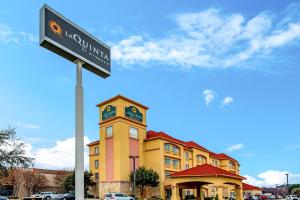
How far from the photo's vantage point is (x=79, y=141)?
1583 centimetres

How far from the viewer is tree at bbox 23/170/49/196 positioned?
285 feet

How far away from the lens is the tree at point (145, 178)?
65938 mm

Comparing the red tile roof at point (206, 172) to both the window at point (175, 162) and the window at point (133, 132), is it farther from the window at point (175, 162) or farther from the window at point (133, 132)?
the window at point (175, 162)

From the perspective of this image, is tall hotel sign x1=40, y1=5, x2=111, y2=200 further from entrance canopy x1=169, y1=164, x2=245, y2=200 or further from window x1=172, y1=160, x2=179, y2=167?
window x1=172, y1=160, x2=179, y2=167

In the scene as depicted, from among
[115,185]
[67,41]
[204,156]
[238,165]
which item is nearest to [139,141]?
[115,185]

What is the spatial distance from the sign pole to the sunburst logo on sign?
4.81 feet

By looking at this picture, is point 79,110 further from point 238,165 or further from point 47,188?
point 238,165

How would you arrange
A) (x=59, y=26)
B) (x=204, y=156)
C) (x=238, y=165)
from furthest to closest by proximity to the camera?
(x=238, y=165) → (x=204, y=156) → (x=59, y=26)

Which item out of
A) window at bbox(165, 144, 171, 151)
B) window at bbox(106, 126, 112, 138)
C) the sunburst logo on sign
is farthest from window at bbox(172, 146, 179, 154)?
the sunburst logo on sign

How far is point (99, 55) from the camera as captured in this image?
17.7 meters

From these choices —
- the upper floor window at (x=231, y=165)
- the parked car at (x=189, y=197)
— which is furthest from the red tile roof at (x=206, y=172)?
the upper floor window at (x=231, y=165)

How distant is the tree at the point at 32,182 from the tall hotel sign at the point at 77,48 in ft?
246

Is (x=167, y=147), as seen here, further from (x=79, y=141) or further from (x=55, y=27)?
(x=55, y=27)

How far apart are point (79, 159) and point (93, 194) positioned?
58.7 meters
